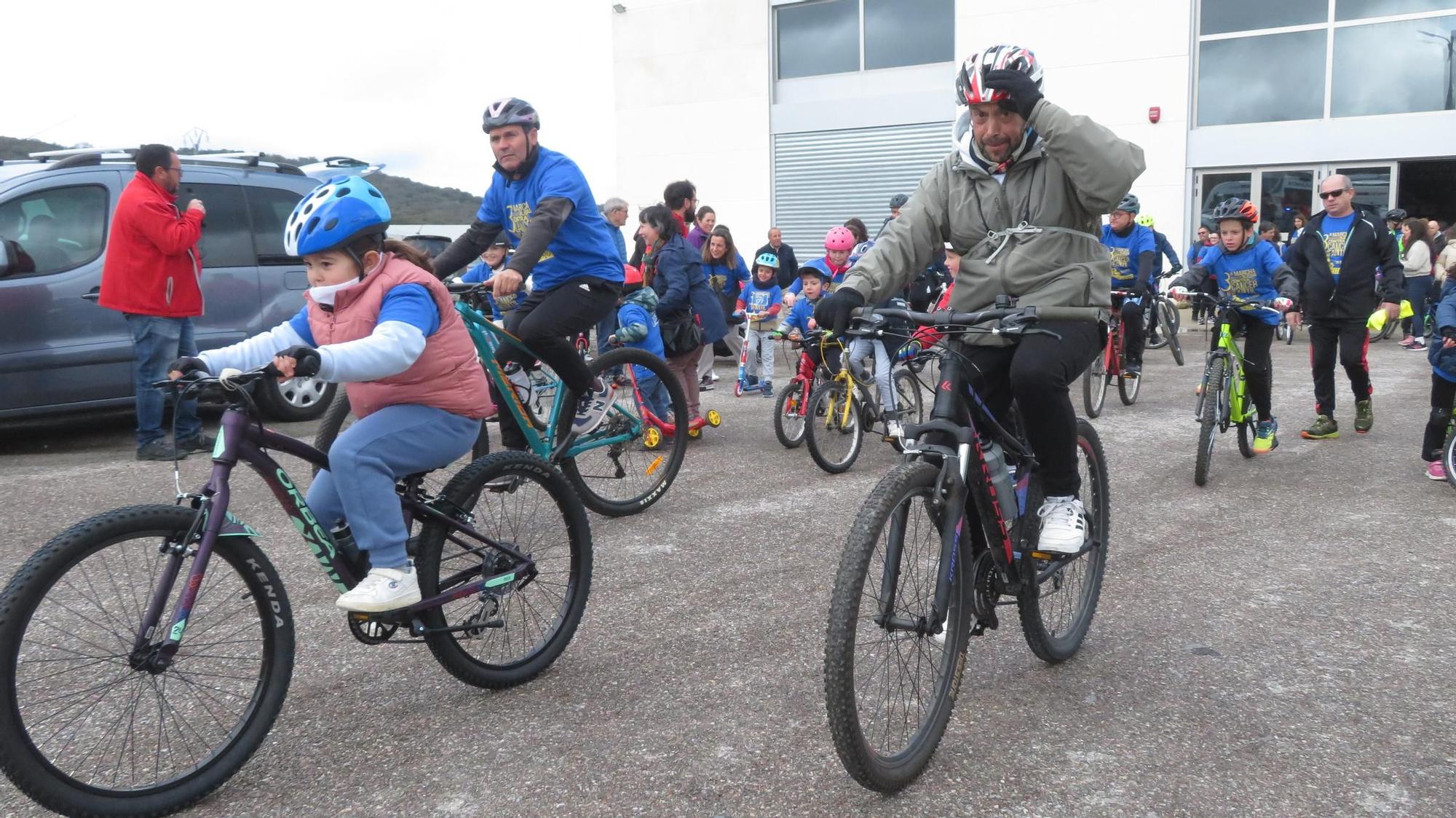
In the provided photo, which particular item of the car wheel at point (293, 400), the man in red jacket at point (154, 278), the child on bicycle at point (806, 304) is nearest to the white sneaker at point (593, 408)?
the child on bicycle at point (806, 304)

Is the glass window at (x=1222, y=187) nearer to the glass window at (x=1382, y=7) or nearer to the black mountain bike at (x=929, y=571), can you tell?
the glass window at (x=1382, y=7)

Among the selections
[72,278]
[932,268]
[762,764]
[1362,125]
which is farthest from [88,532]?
[1362,125]

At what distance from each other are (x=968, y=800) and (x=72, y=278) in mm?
7723

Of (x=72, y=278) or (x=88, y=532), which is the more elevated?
(x=72, y=278)

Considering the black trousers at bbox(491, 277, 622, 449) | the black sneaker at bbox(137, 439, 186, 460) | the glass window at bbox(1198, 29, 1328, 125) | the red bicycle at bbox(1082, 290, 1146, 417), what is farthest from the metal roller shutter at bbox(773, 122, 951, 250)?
the black trousers at bbox(491, 277, 622, 449)

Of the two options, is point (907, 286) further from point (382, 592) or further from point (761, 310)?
point (761, 310)

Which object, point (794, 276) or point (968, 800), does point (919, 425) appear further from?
point (794, 276)

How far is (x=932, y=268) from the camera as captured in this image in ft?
36.0

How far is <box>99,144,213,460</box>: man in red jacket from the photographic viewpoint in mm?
7809

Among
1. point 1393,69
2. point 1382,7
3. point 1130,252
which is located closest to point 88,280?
point 1130,252

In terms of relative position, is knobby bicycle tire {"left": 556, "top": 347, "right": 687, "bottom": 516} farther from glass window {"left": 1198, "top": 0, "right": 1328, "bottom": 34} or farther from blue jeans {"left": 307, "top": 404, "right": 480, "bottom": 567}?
glass window {"left": 1198, "top": 0, "right": 1328, "bottom": 34}

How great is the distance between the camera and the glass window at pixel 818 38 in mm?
23109

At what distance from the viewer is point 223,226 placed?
9336 mm

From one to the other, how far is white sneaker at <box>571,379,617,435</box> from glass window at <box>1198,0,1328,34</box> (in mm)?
17520
